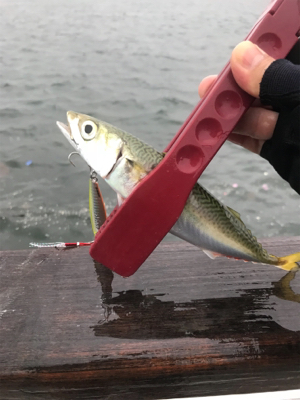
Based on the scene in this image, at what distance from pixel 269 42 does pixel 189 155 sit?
518mm

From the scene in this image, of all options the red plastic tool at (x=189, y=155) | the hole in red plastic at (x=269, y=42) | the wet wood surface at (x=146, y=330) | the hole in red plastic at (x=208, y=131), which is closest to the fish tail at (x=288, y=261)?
the wet wood surface at (x=146, y=330)

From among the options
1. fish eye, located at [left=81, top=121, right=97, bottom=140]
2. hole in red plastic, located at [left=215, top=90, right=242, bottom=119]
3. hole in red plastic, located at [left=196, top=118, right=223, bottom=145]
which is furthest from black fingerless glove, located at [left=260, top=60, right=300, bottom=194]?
fish eye, located at [left=81, top=121, right=97, bottom=140]

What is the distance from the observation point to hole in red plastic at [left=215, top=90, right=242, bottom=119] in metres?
1.41

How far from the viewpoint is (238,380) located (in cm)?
139

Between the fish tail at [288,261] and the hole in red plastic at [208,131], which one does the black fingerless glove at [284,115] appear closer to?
the hole in red plastic at [208,131]

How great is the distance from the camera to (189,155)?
1448mm

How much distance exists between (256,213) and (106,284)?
3556 mm

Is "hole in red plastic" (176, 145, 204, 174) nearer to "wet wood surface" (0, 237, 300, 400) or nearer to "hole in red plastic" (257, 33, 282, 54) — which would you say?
"hole in red plastic" (257, 33, 282, 54)

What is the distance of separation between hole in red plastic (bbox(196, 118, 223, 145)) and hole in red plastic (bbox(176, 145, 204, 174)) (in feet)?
0.15

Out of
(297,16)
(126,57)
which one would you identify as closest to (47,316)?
(297,16)

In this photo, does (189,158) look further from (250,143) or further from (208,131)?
(250,143)

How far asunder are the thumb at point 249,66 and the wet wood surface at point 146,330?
873 millimetres

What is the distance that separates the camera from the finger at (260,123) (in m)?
2.04

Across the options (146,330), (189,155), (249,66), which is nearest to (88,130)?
(189,155)
